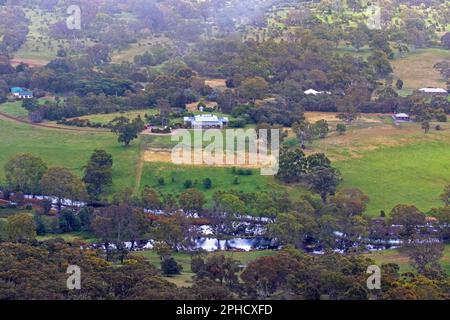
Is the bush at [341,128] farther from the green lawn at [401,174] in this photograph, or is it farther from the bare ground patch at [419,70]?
the bare ground patch at [419,70]

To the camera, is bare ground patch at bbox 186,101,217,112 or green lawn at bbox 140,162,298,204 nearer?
green lawn at bbox 140,162,298,204

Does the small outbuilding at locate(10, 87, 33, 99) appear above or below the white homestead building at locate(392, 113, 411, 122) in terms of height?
above

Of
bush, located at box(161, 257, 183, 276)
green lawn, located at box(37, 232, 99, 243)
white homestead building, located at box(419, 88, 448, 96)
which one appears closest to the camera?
bush, located at box(161, 257, 183, 276)

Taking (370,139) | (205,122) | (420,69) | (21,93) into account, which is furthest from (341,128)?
(21,93)

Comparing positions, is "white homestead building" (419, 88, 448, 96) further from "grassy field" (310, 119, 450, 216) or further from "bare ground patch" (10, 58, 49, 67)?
"bare ground patch" (10, 58, 49, 67)

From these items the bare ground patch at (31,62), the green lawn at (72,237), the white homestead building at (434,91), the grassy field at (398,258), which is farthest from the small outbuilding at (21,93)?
the grassy field at (398,258)

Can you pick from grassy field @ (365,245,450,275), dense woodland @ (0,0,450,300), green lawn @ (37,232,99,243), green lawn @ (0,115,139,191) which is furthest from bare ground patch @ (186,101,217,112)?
grassy field @ (365,245,450,275)
